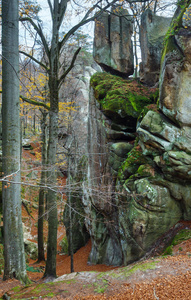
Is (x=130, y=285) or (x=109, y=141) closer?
(x=130, y=285)

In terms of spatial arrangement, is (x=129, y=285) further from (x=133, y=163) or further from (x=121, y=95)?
(x=121, y=95)

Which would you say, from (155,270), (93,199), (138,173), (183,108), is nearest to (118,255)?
(93,199)

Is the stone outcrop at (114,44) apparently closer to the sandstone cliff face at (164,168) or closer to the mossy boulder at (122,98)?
the mossy boulder at (122,98)

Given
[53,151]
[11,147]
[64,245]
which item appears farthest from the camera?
[64,245]

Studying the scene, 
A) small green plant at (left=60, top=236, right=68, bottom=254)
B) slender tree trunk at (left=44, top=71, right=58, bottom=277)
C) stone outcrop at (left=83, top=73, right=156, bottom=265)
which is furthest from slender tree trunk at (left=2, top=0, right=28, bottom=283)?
small green plant at (left=60, top=236, right=68, bottom=254)

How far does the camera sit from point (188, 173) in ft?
21.3

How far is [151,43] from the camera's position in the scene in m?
10.0

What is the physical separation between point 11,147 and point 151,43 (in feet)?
27.0

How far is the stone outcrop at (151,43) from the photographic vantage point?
10062 mm

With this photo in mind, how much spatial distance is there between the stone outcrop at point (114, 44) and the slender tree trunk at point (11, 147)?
6.53 m

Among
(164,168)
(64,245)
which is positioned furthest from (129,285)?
(64,245)

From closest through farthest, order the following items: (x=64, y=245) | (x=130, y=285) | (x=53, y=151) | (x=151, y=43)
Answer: (x=130, y=285) → (x=53, y=151) → (x=151, y=43) → (x=64, y=245)

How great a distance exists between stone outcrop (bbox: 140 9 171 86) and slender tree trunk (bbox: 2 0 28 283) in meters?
6.52

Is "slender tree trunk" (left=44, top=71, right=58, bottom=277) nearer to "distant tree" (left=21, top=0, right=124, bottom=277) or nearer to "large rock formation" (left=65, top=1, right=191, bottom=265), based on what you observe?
"distant tree" (left=21, top=0, right=124, bottom=277)
